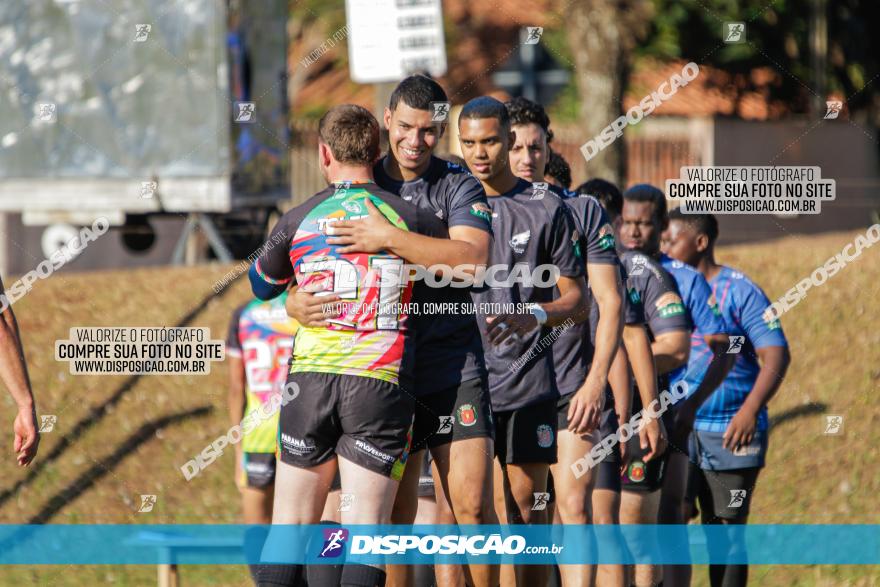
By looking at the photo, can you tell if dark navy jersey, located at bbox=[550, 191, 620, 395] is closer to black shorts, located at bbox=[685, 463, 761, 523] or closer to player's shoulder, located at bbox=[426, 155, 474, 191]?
player's shoulder, located at bbox=[426, 155, 474, 191]

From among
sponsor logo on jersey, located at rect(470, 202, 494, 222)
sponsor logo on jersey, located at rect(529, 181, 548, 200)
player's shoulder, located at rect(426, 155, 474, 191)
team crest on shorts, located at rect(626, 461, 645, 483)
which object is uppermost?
player's shoulder, located at rect(426, 155, 474, 191)

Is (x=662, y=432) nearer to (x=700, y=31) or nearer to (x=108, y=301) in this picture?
(x=108, y=301)

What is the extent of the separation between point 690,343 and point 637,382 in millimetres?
657

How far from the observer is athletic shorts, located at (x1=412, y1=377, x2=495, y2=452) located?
22.1ft

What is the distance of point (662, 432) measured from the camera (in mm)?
8039

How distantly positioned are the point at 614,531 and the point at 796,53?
22.1m

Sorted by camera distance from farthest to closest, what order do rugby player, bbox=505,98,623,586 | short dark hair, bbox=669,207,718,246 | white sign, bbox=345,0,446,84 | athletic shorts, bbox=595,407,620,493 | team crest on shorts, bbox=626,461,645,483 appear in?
white sign, bbox=345,0,446,84 → short dark hair, bbox=669,207,718,246 → team crest on shorts, bbox=626,461,645,483 → athletic shorts, bbox=595,407,620,493 → rugby player, bbox=505,98,623,586

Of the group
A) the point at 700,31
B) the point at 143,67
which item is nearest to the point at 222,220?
the point at 143,67

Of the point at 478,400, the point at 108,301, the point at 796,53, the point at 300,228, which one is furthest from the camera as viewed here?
the point at 796,53

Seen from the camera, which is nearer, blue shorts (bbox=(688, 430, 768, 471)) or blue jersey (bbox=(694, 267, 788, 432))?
blue shorts (bbox=(688, 430, 768, 471))

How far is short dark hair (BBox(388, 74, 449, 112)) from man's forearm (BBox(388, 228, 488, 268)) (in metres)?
0.84

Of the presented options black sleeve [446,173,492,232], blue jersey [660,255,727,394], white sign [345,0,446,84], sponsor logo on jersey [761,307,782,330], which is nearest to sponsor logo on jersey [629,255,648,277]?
blue jersey [660,255,727,394]

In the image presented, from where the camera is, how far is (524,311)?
725 cm

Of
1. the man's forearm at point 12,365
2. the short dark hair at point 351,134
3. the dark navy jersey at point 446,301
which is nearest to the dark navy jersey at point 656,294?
the dark navy jersey at point 446,301
